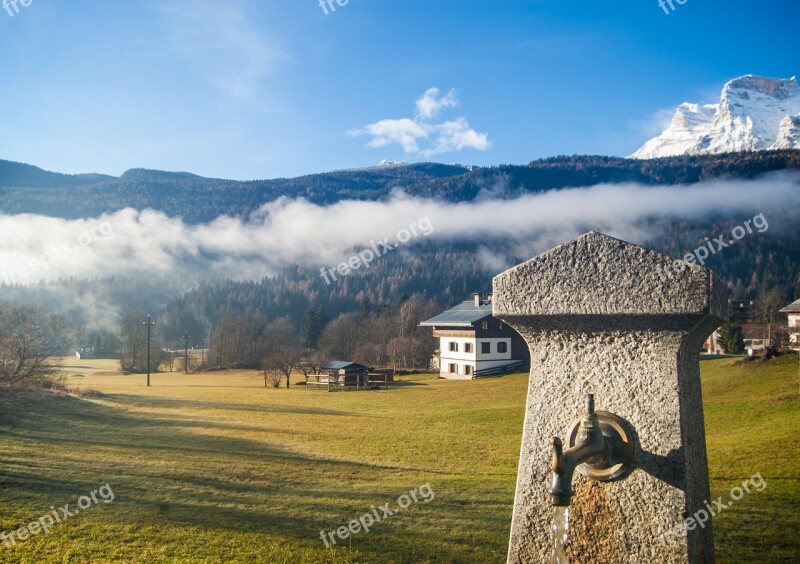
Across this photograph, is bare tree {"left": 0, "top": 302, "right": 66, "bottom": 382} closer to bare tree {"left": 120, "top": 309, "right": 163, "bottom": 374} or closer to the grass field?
the grass field

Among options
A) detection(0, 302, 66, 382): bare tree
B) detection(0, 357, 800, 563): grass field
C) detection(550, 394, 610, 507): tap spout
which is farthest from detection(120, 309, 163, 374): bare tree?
detection(550, 394, 610, 507): tap spout

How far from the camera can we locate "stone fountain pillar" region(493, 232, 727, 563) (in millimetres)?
1882

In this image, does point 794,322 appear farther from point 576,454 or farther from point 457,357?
point 576,454

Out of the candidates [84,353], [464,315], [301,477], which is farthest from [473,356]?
[84,353]

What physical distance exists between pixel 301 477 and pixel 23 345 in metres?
25.2

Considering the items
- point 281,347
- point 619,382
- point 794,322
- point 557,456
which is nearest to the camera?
point 557,456

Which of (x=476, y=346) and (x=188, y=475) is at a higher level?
(x=476, y=346)

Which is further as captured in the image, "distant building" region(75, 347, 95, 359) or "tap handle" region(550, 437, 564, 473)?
"distant building" region(75, 347, 95, 359)

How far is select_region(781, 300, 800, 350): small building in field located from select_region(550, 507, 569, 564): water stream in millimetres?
41304

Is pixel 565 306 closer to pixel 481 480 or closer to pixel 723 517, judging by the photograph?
pixel 723 517

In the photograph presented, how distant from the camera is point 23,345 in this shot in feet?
99.0

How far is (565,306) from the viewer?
204 centimetres

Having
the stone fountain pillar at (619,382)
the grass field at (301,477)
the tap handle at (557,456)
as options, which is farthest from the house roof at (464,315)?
the tap handle at (557,456)

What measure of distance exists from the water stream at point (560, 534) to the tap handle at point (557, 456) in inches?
17.4
